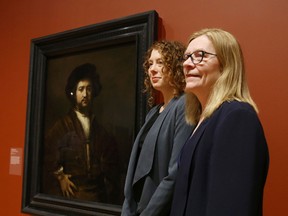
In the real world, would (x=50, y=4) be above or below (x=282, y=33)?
above

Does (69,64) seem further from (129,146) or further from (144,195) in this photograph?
(144,195)

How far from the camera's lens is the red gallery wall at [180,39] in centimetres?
161

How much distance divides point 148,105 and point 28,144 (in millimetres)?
1143

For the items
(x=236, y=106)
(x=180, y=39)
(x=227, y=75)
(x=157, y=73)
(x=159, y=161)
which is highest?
(x=180, y=39)

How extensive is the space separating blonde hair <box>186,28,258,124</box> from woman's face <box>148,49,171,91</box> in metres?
0.48

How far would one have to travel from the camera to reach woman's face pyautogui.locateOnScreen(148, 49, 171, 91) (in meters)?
1.72

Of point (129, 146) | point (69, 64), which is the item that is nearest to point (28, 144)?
point (69, 64)

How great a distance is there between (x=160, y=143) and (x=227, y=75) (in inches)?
20.5

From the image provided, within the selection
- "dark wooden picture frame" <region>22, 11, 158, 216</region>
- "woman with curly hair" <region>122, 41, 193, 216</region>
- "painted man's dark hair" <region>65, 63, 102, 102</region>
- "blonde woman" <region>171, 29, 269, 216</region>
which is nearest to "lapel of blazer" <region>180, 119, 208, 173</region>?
"blonde woman" <region>171, 29, 269, 216</region>

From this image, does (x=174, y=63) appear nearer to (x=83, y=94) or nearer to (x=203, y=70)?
(x=203, y=70)

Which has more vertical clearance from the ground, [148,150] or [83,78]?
[83,78]

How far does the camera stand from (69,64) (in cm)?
253

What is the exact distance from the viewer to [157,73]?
1.73 meters

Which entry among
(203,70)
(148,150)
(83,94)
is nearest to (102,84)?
(83,94)
